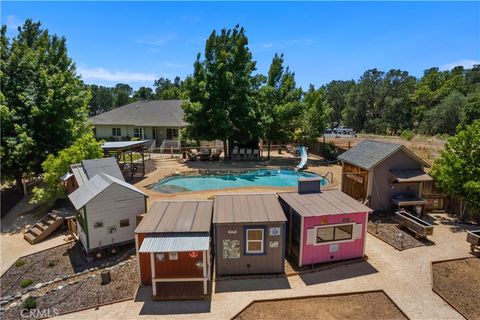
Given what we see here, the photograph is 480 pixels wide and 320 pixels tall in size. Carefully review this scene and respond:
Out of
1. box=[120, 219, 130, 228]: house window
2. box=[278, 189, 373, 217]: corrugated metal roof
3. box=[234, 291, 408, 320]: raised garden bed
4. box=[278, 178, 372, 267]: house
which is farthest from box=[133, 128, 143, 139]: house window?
box=[234, 291, 408, 320]: raised garden bed

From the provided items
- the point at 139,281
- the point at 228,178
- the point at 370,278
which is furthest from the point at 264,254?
the point at 228,178

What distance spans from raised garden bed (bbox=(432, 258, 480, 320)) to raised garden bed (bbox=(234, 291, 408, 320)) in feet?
5.65

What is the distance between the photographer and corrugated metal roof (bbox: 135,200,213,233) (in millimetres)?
8578

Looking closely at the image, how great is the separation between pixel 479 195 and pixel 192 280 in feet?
39.7

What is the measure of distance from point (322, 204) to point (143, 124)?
86.9ft

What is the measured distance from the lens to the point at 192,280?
8.07 metres

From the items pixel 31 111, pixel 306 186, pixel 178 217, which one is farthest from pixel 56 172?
pixel 306 186

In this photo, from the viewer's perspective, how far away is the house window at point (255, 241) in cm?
884

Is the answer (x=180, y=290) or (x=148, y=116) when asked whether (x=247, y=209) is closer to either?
(x=180, y=290)

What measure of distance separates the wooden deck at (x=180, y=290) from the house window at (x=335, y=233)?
3951mm

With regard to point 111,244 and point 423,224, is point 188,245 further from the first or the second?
point 423,224

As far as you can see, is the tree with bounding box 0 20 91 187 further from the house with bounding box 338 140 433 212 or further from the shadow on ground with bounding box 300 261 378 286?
the house with bounding box 338 140 433 212

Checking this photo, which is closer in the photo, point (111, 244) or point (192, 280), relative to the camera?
point (192, 280)

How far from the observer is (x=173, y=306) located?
25.6 ft
